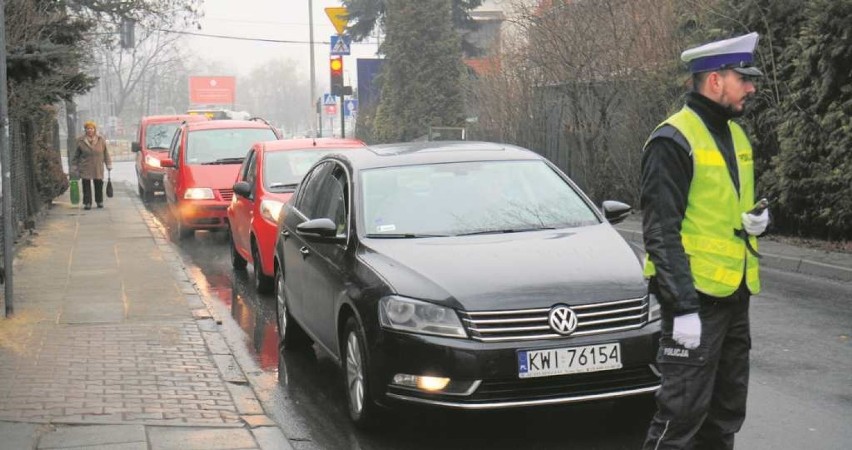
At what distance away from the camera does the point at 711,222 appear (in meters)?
4.29

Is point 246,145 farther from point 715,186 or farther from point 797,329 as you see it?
point 715,186

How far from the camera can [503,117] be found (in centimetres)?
2398

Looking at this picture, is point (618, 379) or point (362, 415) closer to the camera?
point (618, 379)

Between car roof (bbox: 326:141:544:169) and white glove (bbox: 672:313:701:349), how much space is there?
11.5 ft

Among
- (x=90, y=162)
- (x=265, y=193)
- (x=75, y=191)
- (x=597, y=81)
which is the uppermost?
(x=597, y=81)

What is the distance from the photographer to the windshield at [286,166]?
486 inches

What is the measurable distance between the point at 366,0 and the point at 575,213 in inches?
1753

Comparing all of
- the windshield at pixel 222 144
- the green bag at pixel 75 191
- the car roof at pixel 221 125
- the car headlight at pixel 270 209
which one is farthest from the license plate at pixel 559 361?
the green bag at pixel 75 191

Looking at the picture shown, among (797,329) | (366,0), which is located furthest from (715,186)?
(366,0)

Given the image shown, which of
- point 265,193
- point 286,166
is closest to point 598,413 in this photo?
point 265,193

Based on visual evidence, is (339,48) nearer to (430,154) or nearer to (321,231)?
(430,154)

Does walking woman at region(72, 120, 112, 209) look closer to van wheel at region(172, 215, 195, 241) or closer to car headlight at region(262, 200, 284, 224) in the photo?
van wheel at region(172, 215, 195, 241)

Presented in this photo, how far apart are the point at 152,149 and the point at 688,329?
24.3 metres

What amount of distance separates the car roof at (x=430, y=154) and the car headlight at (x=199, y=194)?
8.94 m
